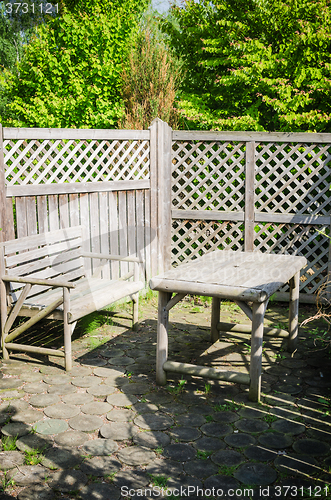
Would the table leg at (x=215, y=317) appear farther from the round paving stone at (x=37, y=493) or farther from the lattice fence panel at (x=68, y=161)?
the round paving stone at (x=37, y=493)

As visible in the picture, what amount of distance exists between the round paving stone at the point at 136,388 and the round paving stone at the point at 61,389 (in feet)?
1.21

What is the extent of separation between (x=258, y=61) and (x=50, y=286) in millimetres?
4429

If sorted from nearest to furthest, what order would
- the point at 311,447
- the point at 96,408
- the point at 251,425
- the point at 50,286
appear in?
1. the point at 311,447
2. the point at 251,425
3. the point at 96,408
4. the point at 50,286

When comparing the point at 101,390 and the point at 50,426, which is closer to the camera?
the point at 50,426

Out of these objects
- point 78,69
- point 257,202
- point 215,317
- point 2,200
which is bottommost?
point 215,317

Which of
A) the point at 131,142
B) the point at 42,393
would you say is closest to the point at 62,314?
the point at 42,393

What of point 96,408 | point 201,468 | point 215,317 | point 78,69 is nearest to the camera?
point 201,468

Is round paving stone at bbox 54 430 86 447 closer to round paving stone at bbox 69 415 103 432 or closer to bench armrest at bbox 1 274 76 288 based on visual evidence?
round paving stone at bbox 69 415 103 432

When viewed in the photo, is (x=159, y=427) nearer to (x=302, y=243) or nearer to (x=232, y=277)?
(x=232, y=277)

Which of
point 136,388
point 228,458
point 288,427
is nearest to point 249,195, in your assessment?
point 136,388

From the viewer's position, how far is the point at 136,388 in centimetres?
343

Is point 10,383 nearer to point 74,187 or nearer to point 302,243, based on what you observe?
point 74,187

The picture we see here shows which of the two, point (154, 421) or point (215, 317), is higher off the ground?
point (215, 317)

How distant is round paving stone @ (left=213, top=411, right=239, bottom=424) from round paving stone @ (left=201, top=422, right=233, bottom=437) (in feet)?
0.15
